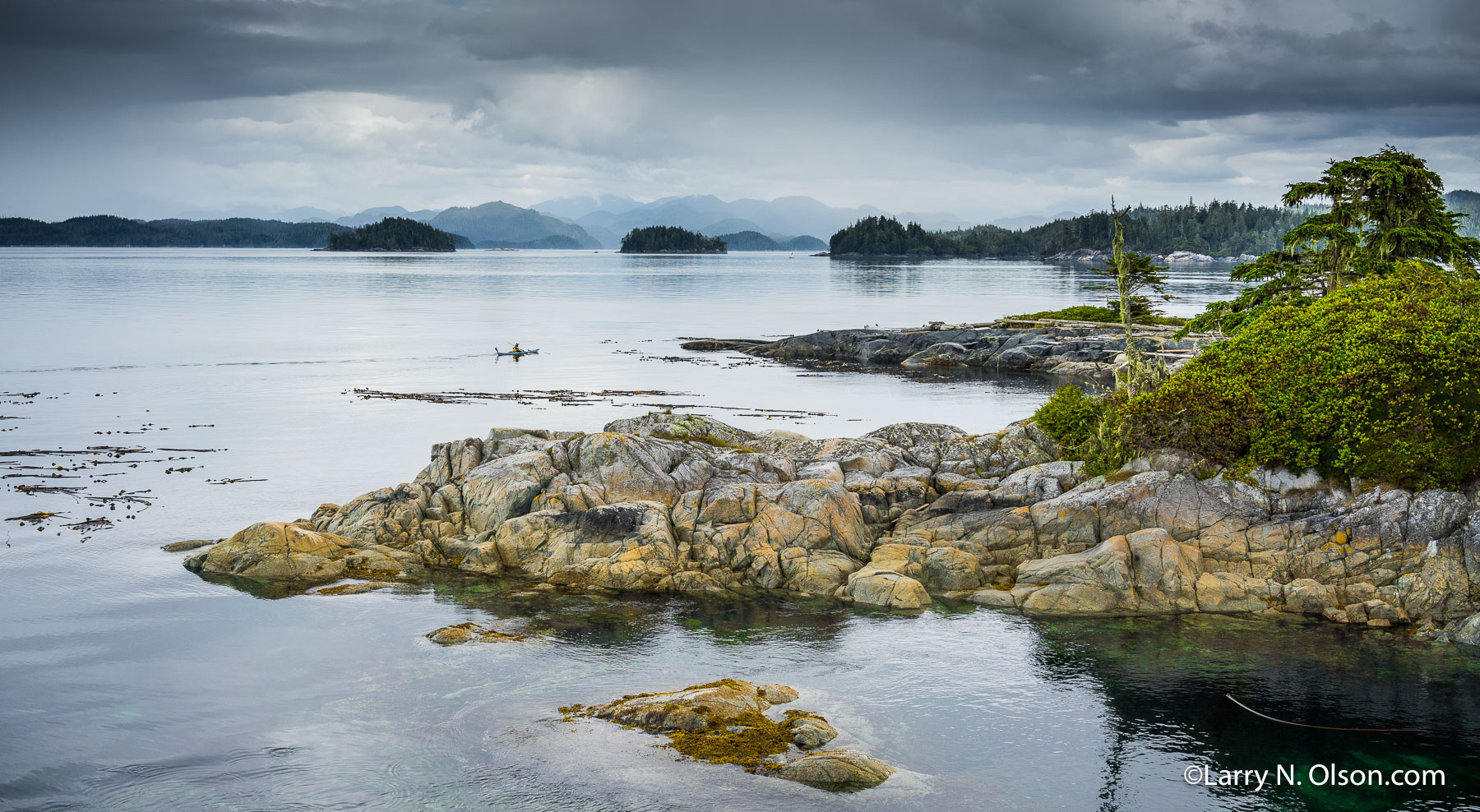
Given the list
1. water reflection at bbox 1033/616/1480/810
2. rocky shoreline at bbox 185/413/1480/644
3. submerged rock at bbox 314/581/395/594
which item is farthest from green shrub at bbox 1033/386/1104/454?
submerged rock at bbox 314/581/395/594

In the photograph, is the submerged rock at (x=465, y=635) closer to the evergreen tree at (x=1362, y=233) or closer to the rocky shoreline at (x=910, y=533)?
the rocky shoreline at (x=910, y=533)

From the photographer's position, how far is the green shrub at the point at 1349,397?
90.8 feet

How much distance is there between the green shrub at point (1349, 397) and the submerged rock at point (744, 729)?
16475 millimetres

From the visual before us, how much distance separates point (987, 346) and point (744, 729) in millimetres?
64279

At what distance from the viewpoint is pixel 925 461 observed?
34156 millimetres

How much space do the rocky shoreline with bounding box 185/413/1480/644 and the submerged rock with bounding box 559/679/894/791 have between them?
726 cm

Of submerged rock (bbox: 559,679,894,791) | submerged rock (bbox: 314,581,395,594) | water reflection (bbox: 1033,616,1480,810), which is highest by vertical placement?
submerged rock (bbox: 314,581,395,594)

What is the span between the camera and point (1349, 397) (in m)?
28.9

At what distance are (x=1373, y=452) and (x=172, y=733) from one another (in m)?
30.1

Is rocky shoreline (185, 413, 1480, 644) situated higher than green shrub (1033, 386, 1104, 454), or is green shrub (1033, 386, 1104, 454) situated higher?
green shrub (1033, 386, 1104, 454)

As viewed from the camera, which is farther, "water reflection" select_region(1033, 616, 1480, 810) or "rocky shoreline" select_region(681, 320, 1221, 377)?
"rocky shoreline" select_region(681, 320, 1221, 377)

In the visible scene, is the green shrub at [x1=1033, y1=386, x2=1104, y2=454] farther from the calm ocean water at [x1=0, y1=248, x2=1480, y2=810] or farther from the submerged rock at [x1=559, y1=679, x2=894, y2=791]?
the submerged rock at [x1=559, y1=679, x2=894, y2=791]

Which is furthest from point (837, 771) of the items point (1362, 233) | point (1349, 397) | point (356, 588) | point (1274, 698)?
point (1362, 233)

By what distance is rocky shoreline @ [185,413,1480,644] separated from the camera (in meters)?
25.9
